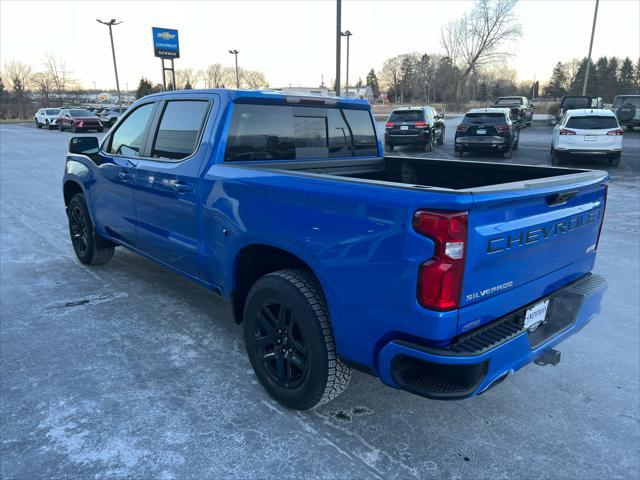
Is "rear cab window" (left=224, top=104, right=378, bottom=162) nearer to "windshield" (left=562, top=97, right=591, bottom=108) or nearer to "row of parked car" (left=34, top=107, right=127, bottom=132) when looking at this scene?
"row of parked car" (left=34, top=107, right=127, bottom=132)

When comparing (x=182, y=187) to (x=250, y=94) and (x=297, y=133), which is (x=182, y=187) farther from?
(x=297, y=133)

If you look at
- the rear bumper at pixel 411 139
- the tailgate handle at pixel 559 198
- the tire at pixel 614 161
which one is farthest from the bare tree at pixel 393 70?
the tailgate handle at pixel 559 198

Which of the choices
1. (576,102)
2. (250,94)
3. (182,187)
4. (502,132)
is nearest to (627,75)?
(576,102)

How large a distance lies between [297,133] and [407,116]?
15657mm

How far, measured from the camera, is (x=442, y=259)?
79.1 inches

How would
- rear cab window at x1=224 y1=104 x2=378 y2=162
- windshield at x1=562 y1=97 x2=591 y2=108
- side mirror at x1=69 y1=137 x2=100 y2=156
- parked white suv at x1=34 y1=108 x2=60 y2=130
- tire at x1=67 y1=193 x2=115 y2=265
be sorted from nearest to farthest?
rear cab window at x1=224 y1=104 x2=378 y2=162
side mirror at x1=69 y1=137 x2=100 y2=156
tire at x1=67 y1=193 x2=115 y2=265
windshield at x1=562 y1=97 x2=591 y2=108
parked white suv at x1=34 y1=108 x2=60 y2=130

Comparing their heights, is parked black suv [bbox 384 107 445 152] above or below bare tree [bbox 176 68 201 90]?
below

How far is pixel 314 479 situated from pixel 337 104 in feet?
9.56

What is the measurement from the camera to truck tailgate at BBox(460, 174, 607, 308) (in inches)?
81.4

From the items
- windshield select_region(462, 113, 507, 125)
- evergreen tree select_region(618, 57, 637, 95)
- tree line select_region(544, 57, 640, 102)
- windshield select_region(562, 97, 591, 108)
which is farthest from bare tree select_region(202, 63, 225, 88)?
windshield select_region(462, 113, 507, 125)

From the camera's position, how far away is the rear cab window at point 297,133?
11.4 feet

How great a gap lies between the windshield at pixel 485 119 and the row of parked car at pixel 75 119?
20238 millimetres

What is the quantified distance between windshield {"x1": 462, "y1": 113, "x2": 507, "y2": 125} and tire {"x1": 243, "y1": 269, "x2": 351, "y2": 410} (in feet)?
49.3

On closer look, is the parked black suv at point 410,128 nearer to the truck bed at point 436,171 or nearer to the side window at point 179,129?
the truck bed at point 436,171
